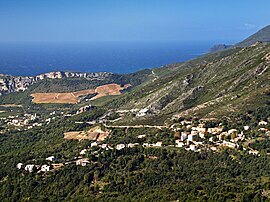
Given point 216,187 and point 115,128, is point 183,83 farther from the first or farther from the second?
point 216,187

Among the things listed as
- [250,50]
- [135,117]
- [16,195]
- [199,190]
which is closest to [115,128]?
[135,117]

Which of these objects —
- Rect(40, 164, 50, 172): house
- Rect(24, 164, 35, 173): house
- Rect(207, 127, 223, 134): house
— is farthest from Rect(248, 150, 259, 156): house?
Rect(24, 164, 35, 173): house

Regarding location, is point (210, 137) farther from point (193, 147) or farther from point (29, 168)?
point (29, 168)

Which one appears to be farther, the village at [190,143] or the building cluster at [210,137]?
the building cluster at [210,137]

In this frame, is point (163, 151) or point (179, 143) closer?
point (163, 151)

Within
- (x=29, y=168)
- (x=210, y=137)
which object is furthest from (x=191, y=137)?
(x=29, y=168)

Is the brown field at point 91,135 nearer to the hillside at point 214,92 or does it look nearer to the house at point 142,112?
the hillside at point 214,92

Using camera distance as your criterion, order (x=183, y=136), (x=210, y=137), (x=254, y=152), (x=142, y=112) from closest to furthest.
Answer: (x=254, y=152) → (x=210, y=137) → (x=183, y=136) → (x=142, y=112)

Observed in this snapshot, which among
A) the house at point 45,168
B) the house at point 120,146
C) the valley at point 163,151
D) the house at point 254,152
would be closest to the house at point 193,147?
the valley at point 163,151

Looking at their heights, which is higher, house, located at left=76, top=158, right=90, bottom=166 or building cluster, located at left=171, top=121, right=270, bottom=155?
building cluster, located at left=171, top=121, right=270, bottom=155

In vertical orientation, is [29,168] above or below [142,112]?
above

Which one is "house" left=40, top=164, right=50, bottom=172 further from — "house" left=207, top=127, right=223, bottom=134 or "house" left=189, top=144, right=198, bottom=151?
"house" left=207, top=127, right=223, bottom=134

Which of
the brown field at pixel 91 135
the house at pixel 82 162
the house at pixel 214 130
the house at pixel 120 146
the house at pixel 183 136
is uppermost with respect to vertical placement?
the house at pixel 214 130
